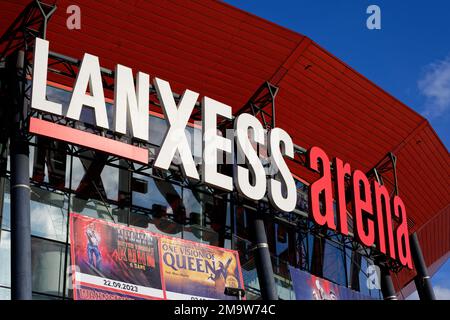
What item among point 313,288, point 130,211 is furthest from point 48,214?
point 313,288

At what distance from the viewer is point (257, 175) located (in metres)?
33.2

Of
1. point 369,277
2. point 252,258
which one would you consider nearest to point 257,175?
point 252,258

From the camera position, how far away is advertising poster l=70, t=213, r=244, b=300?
27.1 metres

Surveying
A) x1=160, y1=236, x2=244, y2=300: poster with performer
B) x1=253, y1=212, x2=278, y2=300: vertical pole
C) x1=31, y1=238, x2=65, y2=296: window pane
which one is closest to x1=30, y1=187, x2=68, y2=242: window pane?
x1=31, y1=238, x2=65, y2=296: window pane

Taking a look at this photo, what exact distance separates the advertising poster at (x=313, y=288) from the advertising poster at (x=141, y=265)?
3.58 metres

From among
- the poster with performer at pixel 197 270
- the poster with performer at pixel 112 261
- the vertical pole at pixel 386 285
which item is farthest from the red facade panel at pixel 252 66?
the poster with performer at pixel 197 270

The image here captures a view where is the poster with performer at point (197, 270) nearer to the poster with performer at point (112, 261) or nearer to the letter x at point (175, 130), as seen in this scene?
the poster with performer at point (112, 261)

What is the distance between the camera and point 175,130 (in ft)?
102

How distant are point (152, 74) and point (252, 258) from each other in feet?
28.6

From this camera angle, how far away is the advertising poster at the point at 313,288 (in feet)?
112

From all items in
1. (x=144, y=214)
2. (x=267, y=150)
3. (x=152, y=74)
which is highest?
(x=152, y=74)

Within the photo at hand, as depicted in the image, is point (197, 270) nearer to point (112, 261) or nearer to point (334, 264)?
point (112, 261)

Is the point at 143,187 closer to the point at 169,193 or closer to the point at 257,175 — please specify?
the point at 169,193

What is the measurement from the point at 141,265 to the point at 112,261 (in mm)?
1175
